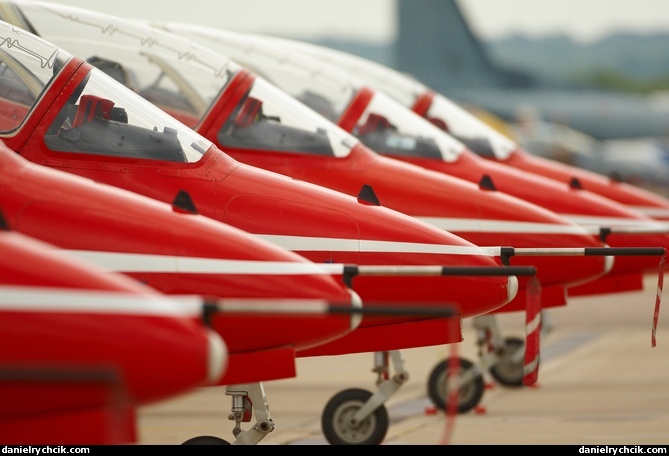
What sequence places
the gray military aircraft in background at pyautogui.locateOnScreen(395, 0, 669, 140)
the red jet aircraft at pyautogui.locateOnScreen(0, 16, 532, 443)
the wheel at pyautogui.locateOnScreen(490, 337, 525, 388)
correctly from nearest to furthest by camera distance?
the red jet aircraft at pyautogui.locateOnScreen(0, 16, 532, 443) → the wheel at pyautogui.locateOnScreen(490, 337, 525, 388) → the gray military aircraft in background at pyautogui.locateOnScreen(395, 0, 669, 140)

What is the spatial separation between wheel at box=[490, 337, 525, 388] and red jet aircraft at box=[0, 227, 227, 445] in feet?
29.4

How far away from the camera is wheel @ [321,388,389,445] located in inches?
397

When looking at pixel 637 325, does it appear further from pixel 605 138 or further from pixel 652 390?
pixel 605 138

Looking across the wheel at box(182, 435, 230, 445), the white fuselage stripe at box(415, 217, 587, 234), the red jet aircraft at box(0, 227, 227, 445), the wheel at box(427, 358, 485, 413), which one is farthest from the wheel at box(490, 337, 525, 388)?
the red jet aircraft at box(0, 227, 227, 445)

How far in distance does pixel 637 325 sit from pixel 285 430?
10.7 m

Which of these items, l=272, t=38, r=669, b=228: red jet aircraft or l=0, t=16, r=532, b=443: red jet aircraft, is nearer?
l=0, t=16, r=532, b=443: red jet aircraft

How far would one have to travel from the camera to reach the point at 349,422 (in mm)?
10125

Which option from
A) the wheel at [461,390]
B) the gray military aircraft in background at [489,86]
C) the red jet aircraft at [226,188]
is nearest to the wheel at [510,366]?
the wheel at [461,390]

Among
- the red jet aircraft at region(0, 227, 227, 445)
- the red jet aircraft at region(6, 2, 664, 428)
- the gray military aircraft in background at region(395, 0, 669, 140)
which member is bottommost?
the red jet aircraft at region(0, 227, 227, 445)

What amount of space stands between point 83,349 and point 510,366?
941 centimetres

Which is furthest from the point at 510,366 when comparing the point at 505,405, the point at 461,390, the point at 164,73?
the point at 164,73

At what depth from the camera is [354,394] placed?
1020 cm

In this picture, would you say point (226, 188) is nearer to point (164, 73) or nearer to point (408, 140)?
point (164, 73)

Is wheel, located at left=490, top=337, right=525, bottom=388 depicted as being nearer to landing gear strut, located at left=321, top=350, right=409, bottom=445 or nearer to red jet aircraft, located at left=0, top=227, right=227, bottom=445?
landing gear strut, located at left=321, top=350, right=409, bottom=445
